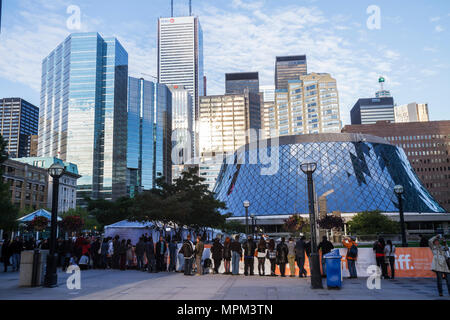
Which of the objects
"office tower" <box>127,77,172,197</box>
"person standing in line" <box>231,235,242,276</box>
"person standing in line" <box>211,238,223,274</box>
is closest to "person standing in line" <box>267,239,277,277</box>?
"person standing in line" <box>231,235,242,276</box>

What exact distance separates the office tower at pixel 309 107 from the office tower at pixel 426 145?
12987mm

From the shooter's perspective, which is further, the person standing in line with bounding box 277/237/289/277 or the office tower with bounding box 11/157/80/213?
the office tower with bounding box 11/157/80/213

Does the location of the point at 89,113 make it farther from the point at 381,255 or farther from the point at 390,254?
the point at 390,254

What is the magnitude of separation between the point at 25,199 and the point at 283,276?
82233 millimetres

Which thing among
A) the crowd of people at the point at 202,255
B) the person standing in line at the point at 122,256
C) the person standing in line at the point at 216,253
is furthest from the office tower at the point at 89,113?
the person standing in line at the point at 216,253

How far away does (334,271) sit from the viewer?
13.0m

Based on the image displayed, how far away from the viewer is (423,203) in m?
70.8

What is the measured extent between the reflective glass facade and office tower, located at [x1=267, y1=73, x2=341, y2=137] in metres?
82.8

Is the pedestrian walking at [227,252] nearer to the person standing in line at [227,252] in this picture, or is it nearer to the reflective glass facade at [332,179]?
the person standing in line at [227,252]

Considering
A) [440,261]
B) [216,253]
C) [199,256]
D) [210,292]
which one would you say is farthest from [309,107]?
[210,292]

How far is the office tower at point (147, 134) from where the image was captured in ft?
491

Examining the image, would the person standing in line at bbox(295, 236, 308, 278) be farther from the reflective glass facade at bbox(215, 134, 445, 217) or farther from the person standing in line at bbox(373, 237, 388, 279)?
the reflective glass facade at bbox(215, 134, 445, 217)

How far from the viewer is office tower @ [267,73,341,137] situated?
6348 inches
